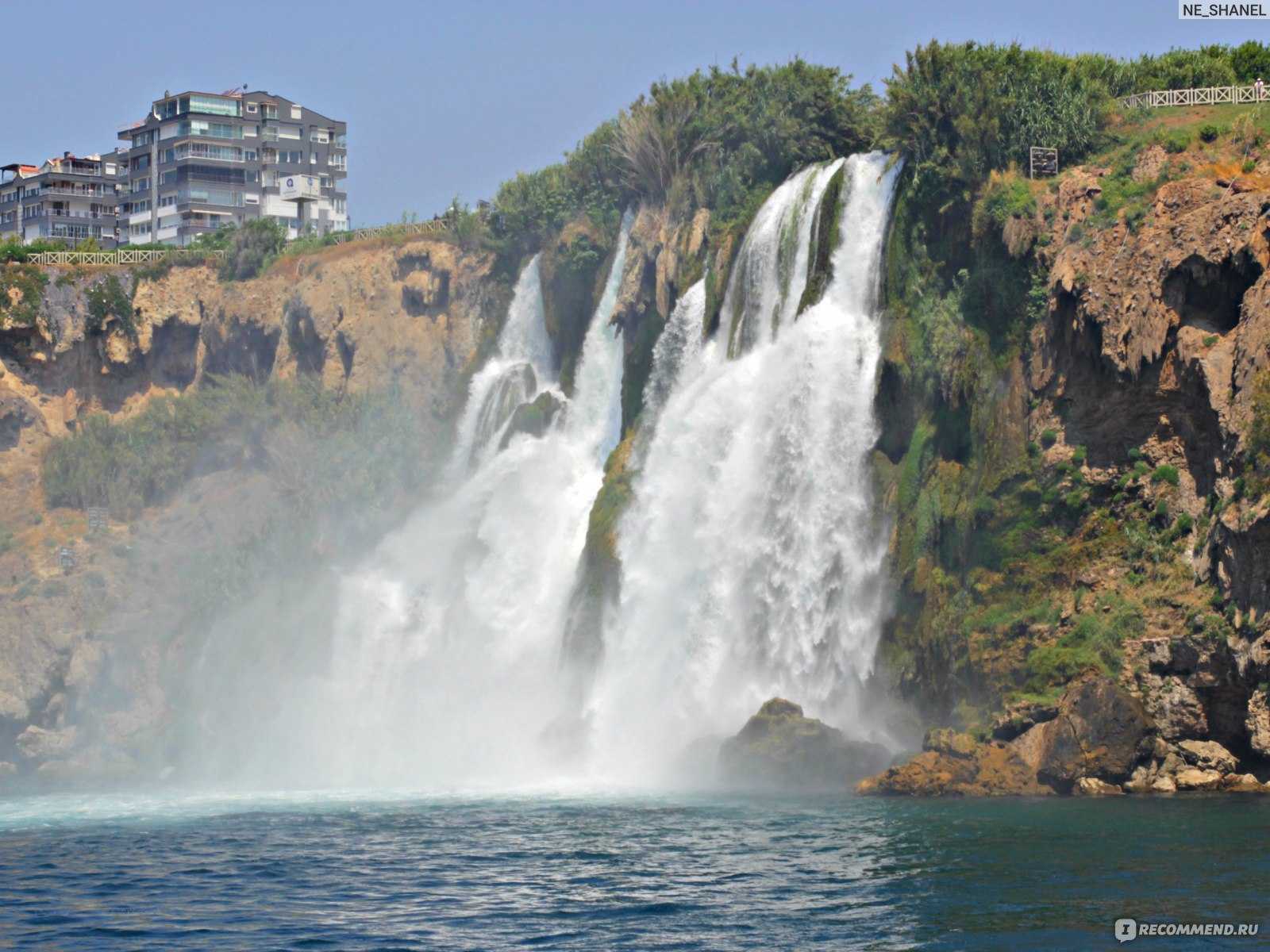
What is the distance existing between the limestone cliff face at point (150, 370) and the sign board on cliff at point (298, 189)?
27.9 meters

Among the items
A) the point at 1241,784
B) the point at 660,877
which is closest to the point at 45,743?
the point at 660,877

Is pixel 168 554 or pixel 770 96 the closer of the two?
pixel 770 96

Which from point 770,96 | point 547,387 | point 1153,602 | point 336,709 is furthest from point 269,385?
point 1153,602

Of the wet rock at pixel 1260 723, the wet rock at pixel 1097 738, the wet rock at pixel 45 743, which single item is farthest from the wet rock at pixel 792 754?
the wet rock at pixel 45 743

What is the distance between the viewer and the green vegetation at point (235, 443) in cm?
9688

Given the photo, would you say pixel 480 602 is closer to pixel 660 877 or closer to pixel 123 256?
pixel 660 877

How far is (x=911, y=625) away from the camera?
195ft

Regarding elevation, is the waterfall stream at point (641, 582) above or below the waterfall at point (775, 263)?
below

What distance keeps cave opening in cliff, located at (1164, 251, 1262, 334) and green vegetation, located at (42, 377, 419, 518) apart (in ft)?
163

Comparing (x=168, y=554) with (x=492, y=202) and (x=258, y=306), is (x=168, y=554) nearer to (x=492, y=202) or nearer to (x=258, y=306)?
(x=258, y=306)

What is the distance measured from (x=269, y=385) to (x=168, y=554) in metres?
12.9

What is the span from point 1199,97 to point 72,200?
127 m

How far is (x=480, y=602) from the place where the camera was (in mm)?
79500

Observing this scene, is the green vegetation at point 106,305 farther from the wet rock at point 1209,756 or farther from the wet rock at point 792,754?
the wet rock at point 1209,756
